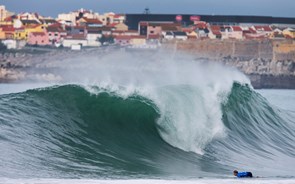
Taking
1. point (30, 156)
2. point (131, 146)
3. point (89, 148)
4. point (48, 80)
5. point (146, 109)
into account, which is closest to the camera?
point (30, 156)

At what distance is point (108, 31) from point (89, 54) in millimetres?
7720

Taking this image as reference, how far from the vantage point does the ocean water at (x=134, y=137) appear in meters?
12.5

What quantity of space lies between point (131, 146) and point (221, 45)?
233 feet

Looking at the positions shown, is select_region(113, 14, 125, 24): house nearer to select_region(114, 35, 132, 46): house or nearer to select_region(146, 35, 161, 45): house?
select_region(146, 35, 161, 45): house

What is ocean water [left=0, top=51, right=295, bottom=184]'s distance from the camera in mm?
12523

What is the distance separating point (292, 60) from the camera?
8512cm

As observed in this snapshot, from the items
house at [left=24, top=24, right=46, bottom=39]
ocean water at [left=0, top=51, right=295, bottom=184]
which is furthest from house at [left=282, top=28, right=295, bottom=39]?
ocean water at [left=0, top=51, right=295, bottom=184]

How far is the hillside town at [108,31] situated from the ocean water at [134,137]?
59.1 m

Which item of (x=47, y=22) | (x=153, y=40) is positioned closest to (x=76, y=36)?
(x=47, y=22)

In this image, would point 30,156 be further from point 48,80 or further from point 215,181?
point 48,80

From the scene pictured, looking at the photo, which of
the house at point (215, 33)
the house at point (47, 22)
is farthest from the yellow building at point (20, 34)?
the house at point (215, 33)

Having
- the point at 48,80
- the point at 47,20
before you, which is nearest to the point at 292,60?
the point at 47,20

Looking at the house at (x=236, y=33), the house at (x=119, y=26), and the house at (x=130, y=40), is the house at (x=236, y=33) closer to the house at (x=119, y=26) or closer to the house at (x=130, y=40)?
the house at (x=130, y=40)

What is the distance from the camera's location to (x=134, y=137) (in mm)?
16234
